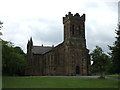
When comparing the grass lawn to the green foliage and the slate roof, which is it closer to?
the green foliage

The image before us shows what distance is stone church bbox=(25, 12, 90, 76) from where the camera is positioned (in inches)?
2795

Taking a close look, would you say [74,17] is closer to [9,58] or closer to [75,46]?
[75,46]

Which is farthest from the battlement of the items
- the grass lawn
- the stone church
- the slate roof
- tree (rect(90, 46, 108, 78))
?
the grass lawn

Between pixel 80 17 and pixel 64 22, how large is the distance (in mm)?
5940

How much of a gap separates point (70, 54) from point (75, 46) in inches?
127

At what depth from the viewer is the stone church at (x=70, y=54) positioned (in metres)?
71.0

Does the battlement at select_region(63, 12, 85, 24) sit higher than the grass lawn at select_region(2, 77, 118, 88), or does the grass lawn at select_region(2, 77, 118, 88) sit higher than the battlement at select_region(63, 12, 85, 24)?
the battlement at select_region(63, 12, 85, 24)

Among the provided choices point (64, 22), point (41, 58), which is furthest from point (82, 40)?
point (41, 58)

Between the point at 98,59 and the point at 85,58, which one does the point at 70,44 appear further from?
the point at 98,59

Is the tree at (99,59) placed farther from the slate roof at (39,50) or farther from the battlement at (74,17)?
the slate roof at (39,50)

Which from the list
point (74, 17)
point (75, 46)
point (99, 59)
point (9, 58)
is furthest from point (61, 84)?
point (74, 17)

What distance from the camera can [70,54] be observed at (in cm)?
7081

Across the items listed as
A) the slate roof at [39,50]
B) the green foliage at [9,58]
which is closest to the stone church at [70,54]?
the slate roof at [39,50]

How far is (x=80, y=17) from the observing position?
7581 cm
